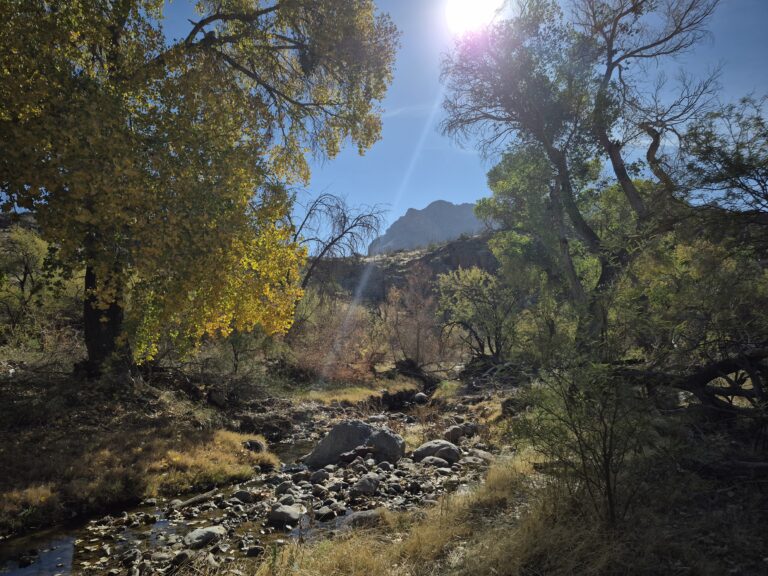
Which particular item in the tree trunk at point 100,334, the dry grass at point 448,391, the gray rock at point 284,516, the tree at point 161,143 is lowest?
the dry grass at point 448,391

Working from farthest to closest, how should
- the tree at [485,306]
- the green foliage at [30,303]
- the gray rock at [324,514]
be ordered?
1. the tree at [485,306]
2. the green foliage at [30,303]
3. the gray rock at [324,514]

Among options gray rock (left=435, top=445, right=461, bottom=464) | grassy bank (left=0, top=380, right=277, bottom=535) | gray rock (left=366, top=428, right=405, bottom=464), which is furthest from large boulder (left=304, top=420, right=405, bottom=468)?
grassy bank (left=0, top=380, right=277, bottom=535)

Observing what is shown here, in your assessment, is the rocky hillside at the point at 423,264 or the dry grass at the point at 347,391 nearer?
the dry grass at the point at 347,391

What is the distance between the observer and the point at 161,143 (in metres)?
7.16

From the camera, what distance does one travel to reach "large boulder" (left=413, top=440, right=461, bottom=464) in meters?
10.4

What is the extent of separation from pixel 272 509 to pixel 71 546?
107 inches

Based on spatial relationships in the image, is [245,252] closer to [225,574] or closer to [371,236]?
[225,574]

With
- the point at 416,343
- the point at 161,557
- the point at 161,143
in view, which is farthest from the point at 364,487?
the point at 416,343

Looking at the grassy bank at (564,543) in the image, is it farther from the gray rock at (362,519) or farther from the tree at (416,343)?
the tree at (416,343)

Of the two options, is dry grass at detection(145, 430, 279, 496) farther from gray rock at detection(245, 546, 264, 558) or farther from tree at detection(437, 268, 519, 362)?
tree at detection(437, 268, 519, 362)

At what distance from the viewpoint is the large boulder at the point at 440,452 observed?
10.4 metres

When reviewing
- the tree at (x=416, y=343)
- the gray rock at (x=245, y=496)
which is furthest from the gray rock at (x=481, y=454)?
the tree at (x=416, y=343)

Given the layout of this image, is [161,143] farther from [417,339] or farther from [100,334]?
[417,339]

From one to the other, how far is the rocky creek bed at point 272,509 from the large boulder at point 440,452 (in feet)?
0.08
